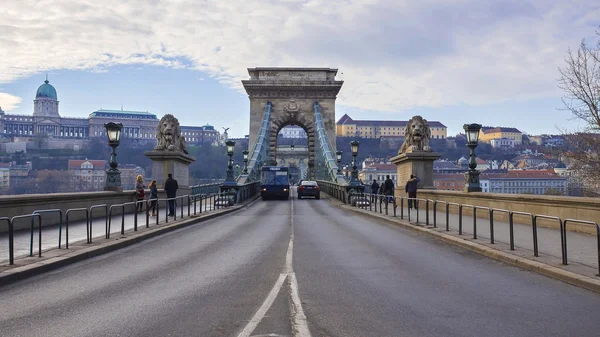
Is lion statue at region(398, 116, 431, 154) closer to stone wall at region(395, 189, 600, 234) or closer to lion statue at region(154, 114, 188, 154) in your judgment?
stone wall at region(395, 189, 600, 234)

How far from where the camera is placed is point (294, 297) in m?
7.11

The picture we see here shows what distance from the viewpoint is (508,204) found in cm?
1711

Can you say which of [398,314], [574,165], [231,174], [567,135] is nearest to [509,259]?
[398,314]

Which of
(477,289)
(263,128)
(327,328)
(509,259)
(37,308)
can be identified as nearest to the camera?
(327,328)

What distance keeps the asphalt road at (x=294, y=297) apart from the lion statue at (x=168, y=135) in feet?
50.4

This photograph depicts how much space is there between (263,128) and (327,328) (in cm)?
5449

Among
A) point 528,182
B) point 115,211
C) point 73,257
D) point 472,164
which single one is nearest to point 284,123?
point 528,182

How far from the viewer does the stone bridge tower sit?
63062 mm

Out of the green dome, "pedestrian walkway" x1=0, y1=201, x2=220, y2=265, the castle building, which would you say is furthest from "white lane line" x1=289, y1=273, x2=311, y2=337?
the green dome

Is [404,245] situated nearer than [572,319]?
No

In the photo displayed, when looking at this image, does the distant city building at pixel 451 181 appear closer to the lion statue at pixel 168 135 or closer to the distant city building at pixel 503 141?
the lion statue at pixel 168 135

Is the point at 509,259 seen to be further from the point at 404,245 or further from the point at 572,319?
the point at 572,319

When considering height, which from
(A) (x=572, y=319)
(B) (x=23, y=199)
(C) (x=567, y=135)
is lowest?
(A) (x=572, y=319)

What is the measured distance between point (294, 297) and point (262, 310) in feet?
2.68
